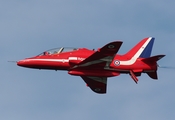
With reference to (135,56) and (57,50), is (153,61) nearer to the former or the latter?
(135,56)

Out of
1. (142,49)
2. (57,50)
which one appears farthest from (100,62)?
(142,49)

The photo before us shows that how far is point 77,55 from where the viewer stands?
→ 5769 cm

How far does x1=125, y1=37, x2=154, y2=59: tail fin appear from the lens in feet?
196

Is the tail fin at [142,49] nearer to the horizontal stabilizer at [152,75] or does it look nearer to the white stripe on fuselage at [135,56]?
the white stripe on fuselage at [135,56]

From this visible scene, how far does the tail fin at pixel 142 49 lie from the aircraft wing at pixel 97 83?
460 cm

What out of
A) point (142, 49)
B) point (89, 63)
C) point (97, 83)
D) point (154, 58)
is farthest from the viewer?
point (97, 83)

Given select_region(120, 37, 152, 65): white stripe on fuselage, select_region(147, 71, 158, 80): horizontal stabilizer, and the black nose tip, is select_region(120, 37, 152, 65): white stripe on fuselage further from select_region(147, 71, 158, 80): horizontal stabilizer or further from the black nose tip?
the black nose tip

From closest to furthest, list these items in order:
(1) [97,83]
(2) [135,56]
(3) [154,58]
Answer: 1. (3) [154,58]
2. (2) [135,56]
3. (1) [97,83]

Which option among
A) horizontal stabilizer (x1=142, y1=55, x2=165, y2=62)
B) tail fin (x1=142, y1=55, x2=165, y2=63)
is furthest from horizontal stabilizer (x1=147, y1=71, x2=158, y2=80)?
horizontal stabilizer (x1=142, y1=55, x2=165, y2=62)

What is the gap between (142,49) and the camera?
60.7 m

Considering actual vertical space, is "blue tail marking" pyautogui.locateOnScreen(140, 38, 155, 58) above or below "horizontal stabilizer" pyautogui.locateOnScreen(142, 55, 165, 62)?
above

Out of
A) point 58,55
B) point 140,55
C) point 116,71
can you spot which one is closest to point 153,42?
point 140,55

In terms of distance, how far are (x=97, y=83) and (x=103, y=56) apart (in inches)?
279

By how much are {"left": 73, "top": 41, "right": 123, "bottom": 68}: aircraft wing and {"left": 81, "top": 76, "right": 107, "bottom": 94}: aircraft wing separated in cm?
460
